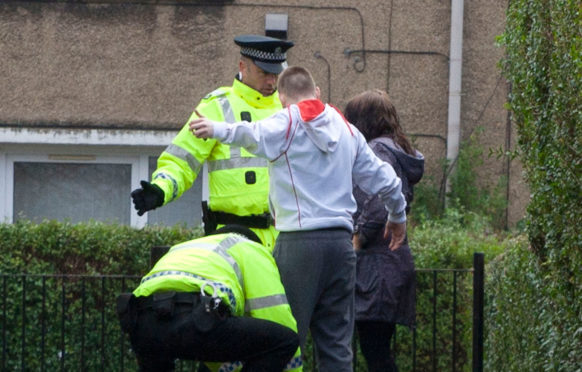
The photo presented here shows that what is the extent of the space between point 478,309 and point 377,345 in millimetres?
788

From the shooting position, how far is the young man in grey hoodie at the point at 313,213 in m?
4.58

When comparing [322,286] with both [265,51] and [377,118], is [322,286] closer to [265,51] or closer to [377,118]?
[265,51]

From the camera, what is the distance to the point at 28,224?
8344 millimetres

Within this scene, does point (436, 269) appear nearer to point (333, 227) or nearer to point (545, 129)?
point (545, 129)

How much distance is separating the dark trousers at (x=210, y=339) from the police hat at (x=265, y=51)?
1.64 m

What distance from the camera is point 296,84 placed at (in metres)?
4.79

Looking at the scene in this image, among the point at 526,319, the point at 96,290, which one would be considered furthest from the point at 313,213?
the point at 96,290

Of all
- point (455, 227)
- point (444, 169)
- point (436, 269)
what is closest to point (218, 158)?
point (436, 269)

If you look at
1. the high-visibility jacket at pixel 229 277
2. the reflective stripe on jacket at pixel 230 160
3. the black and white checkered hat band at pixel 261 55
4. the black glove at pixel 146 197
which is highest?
the black and white checkered hat band at pixel 261 55

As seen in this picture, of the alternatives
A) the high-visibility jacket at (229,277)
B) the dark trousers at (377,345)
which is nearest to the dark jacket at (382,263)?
the dark trousers at (377,345)

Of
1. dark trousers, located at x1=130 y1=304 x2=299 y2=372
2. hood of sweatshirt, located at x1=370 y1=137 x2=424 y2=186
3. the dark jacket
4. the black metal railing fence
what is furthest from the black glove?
the black metal railing fence

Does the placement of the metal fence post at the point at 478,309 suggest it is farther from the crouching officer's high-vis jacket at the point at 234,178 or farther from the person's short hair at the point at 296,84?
the person's short hair at the point at 296,84

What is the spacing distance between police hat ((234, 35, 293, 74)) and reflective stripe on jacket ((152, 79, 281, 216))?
5.4 inches

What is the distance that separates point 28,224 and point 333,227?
4237 mm
